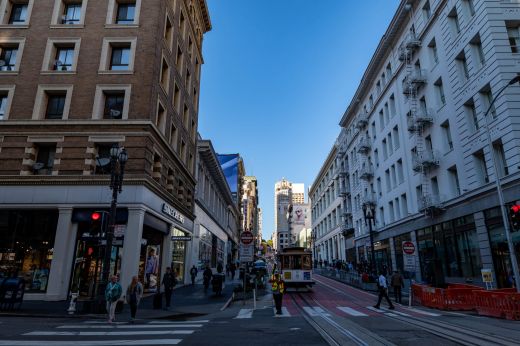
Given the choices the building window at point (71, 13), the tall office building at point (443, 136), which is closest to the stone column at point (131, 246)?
the building window at point (71, 13)

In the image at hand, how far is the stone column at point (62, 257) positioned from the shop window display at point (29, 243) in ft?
2.65

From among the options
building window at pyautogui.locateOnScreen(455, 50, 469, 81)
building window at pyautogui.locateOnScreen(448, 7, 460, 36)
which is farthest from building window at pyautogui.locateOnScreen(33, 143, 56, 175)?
building window at pyautogui.locateOnScreen(448, 7, 460, 36)

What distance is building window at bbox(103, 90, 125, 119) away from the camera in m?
22.5

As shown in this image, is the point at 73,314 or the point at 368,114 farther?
the point at 368,114

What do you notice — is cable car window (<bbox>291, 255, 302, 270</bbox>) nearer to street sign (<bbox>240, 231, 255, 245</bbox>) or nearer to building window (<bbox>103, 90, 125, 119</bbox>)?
street sign (<bbox>240, 231, 255, 245</bbox>)

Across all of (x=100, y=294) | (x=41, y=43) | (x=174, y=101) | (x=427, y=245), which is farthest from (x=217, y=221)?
(x=100, y=294)

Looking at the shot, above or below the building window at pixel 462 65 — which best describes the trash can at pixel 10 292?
below

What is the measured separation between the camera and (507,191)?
2106 cm

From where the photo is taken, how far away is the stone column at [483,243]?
22750 mm

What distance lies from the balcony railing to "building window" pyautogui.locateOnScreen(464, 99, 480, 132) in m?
4.91

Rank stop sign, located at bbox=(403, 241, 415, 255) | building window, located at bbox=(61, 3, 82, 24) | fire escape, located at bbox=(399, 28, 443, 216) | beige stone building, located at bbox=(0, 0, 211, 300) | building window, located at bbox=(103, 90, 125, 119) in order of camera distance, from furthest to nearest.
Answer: fire escape, located at bbox=(399, 28, 443, 216) → building window, located at bbox=(61, 3, 82, 24) → building window, located at bbox=(103, 90, 125, 119) → beige stone building, located at bbox=(0, 0, 211, 300) → stop sign, located at bbox=(403, 241, 415, 255)

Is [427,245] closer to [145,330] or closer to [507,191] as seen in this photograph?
[507,191]

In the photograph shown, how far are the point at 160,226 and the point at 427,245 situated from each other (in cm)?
2370

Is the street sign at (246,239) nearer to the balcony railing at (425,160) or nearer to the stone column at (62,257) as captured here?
the stone column at (62,257)
